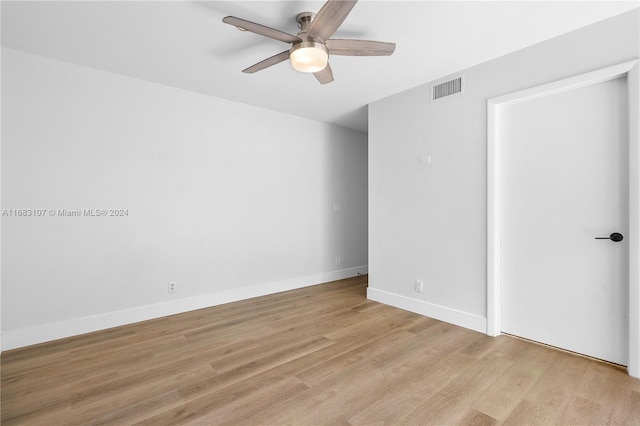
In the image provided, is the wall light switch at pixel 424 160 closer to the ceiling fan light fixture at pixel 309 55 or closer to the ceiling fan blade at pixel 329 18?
the ceiling fan light fixture at pixel 309 55

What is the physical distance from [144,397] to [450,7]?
11.1 feet

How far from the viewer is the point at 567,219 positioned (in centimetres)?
255

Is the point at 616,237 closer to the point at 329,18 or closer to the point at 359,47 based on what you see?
the point at 359,47

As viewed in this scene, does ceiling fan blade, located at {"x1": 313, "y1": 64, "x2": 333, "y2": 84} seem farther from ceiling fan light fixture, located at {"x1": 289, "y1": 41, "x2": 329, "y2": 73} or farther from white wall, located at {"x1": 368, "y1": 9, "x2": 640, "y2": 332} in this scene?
white wall, located at {"x1": 368, "y1": 9, "x2": 640, "y2": 332}

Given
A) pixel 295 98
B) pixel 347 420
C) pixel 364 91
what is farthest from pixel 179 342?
pixel 364 91

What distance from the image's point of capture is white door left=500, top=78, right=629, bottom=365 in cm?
231

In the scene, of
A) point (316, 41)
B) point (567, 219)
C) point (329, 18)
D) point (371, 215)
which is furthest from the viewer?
point (371, 215)

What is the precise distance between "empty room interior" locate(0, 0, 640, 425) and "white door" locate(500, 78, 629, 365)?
2cm

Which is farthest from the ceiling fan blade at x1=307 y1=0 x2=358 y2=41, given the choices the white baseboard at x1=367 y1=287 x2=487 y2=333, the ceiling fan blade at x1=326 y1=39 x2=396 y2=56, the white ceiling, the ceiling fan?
the white baseboard at x1=367 y1=287 x2=487 y2=333

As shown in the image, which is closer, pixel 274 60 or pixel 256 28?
pixel 256 28

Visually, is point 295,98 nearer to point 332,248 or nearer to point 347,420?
point 332,248

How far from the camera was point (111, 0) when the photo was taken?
2.07m

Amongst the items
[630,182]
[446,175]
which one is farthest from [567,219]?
[446,175]

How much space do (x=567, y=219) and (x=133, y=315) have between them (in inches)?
169
